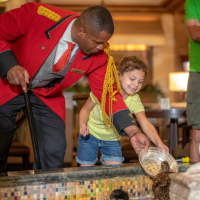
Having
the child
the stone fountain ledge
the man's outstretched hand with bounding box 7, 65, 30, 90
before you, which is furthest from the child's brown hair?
the stone fountain ledge

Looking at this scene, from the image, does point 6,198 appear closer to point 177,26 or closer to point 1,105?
point 1,105

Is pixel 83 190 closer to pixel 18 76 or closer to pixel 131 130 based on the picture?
pixel 131 130

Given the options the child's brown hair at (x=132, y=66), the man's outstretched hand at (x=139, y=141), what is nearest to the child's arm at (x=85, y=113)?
the child's brown hair at (x=132, y=66)

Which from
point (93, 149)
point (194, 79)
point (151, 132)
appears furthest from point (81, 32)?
point (194, 79)

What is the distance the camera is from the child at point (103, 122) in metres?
1.79

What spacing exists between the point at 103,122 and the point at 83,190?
0.95 meters

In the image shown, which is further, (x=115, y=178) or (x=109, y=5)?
(x=109, y=5)

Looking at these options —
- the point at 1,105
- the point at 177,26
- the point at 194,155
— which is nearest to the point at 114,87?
the point at 1,105

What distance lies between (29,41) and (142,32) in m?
6.73

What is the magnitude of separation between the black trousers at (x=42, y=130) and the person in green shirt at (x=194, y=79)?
39.3 inches

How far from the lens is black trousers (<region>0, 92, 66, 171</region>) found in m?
1.54

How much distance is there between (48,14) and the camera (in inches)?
56.9

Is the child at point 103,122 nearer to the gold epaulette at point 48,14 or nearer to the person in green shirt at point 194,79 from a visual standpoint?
the person in green shirt at point 194,79

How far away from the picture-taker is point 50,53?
4.74 feet
